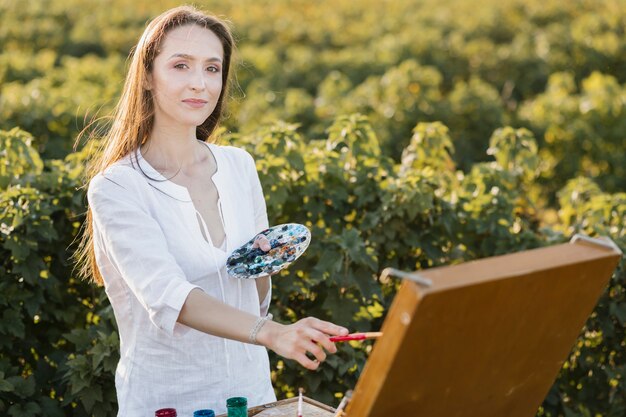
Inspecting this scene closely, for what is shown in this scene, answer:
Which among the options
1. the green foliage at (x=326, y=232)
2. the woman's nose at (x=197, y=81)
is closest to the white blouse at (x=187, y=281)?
the woman's nose at (x=197, y=81)

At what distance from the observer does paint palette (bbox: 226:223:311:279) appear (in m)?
2.48

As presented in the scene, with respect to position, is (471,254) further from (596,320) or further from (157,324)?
(157,324)

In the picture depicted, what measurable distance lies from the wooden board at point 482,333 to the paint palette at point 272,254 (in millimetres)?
695

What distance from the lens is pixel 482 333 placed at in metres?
1.80

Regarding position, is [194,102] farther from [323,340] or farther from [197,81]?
[323,340]

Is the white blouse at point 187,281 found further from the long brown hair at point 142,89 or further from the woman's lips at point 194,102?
the woman's lips at point 194,102

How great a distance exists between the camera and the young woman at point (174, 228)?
2.35 meters

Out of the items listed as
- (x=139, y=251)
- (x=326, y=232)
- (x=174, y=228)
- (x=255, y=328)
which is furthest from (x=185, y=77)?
(x=326, y=232)

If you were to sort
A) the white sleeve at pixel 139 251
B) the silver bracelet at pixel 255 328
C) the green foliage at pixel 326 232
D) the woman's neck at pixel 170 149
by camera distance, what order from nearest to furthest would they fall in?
the silver bracelet at pixel 255 328
the white sleeve at pixel 139 251
the woman's neck at pixel 170 149
the green foliage at pixel 326 232

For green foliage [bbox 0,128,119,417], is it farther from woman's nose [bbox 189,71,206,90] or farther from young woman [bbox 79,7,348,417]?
woman's nose [bbox 189,71,206,90]

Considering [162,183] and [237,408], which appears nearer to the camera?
[237,408]

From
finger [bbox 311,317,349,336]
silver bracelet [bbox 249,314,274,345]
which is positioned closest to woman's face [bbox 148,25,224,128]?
silver bracelet [bbox 249,314,274,345]

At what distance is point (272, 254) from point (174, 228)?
26 centimetres

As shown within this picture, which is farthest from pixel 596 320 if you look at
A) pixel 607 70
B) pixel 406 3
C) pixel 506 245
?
pixel 406 3
